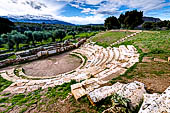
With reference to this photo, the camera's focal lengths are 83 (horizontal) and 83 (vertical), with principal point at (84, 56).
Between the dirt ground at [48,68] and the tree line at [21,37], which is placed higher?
the tree line at [21,37]

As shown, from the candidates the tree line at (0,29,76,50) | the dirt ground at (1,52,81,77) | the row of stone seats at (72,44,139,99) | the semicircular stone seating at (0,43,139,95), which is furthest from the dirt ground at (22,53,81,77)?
the tree line at (0,29,76,50)

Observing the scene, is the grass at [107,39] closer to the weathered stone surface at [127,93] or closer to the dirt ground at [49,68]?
the dirt ground at [49,68]

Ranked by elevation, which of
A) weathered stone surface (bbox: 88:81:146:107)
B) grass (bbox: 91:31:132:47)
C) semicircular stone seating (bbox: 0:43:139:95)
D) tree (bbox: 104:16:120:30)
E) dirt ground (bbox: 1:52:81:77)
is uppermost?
tree (bbox: 104:16:120:30)

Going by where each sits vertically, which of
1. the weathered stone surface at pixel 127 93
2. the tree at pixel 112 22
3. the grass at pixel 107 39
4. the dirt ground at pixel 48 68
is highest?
the tree at pixel 112 22

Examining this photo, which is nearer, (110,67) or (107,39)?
(110,67)

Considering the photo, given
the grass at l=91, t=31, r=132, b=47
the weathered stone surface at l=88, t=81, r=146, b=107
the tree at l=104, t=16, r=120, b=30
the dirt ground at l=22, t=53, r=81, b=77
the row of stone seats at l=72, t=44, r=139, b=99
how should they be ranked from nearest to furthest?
the weathered stone surface at l=88, t=81, r=146, b=107
the row of stone seats at l=72, t=44, r=139, b=99
the dirt ground at l=22, t=53, r=81, b=77
the grass at l=91, t=31, r=132, b=47
the tree at l=104, t=16, r=120, b=30

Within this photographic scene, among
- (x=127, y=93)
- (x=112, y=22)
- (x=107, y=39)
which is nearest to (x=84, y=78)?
(x=127, y=93)

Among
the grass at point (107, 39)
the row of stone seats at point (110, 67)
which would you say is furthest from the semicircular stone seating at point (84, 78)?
the grass at point (107, 39)

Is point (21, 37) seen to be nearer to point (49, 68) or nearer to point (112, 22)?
A: point (49, 68)

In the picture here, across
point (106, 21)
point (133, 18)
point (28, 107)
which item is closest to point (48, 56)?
point (28, 107)

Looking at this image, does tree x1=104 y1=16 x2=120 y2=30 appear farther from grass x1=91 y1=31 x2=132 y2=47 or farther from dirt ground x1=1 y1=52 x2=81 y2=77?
dirt ground x1=1 y1=52 x2=81 y2=77

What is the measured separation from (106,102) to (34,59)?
1573 cm

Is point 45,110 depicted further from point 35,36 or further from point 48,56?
point 35,36

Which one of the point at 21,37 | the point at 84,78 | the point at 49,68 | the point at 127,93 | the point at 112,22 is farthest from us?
the point at 112,22
